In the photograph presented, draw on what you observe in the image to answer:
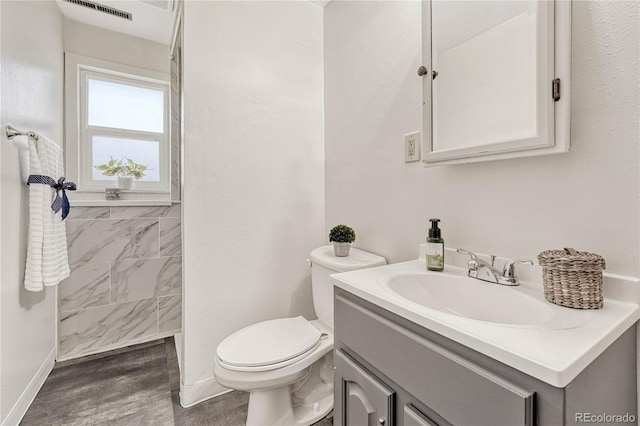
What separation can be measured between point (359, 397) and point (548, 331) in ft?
1.67

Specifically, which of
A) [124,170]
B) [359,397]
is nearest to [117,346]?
[124,170]

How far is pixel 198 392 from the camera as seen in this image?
1456 millimetres

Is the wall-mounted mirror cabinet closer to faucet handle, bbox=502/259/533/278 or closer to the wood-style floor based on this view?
faucet handle, bbox=502/259/533/278

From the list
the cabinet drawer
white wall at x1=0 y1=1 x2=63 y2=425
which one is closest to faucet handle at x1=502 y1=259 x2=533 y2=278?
the cabinet drawer

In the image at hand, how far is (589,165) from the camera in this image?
0.72 meters

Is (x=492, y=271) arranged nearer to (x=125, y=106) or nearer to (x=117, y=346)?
(x=117, y=346)

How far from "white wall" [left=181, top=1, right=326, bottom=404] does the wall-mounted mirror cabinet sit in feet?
2.76

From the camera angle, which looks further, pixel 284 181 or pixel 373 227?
pixel 284 181

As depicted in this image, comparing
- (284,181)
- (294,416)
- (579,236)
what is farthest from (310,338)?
(579,236)

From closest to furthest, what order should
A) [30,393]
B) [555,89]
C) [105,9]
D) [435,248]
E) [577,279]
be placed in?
[577,279] → [555,89] → [435,248] → [30,393] → [105,9]

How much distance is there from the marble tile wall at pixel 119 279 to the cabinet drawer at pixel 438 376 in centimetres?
182

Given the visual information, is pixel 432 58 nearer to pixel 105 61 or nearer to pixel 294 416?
pixel 294 416

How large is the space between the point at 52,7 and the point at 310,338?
245cm

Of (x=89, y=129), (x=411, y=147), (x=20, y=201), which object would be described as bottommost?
(x=20, y=201)
